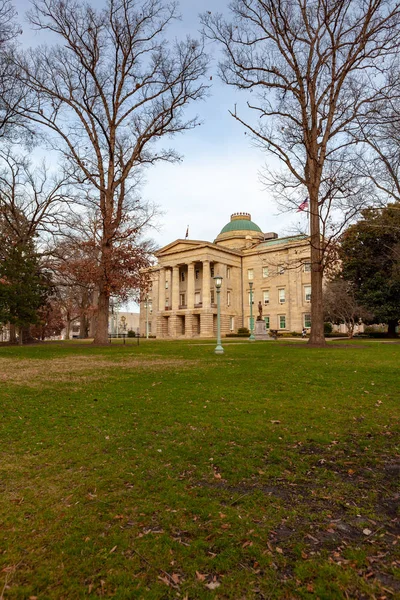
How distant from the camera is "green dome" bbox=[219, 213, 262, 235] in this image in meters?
75.2

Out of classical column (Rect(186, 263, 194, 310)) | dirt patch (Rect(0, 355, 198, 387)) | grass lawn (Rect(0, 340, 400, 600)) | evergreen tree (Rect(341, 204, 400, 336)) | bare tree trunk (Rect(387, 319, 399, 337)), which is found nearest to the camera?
grass lawn (Rect(0, 340, 400, 600))

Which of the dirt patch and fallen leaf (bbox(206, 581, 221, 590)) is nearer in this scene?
fallen leaf (bbox(206, 581, 221, 590))

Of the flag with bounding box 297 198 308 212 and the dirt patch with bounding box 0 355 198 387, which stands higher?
the flag with bounding box 297 198 308 212

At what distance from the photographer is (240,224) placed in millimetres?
75688

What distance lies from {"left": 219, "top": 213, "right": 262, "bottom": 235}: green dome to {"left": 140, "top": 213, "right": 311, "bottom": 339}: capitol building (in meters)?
4.61

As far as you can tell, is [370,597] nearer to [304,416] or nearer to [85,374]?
[304,416]

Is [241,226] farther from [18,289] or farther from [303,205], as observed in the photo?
[18,289]

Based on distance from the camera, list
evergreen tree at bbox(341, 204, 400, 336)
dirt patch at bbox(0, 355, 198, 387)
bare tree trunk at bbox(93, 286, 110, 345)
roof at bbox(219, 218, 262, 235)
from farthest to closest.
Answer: roof at bbox(219, 218, 262, 235)
evergreen tree at bbox(341, 204, 400, 336)
bare tree trunk at bbox(93, 286, 110, 345)
dirt patch at bbox(0, 355, 198, 387)

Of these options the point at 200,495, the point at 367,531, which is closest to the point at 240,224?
the point at 200,495

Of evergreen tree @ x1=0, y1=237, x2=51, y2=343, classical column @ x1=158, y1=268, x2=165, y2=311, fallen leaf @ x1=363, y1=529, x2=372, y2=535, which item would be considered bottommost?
fallen leaf @ x1=363, y1=529, x2=372, y2=535

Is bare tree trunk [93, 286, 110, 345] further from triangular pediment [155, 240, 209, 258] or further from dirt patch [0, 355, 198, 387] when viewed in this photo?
triangular pediment [155, 240, 209, 258]

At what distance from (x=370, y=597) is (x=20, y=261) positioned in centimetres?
2211

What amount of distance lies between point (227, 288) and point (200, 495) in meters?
60.4

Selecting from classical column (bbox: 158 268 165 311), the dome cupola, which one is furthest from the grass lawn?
the dome cupola
